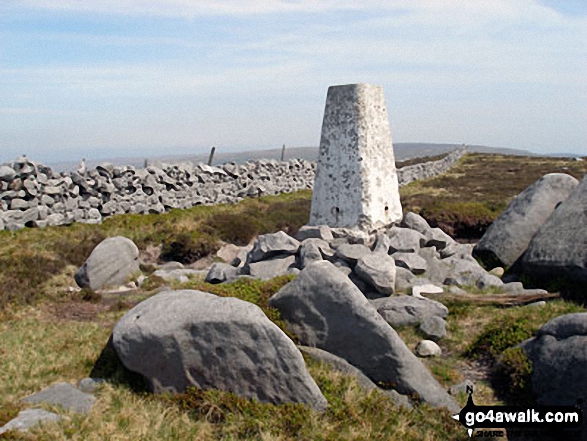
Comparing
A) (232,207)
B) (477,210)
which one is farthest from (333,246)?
(232,207)

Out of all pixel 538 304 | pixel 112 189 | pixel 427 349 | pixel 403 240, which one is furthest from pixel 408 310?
pixel 112 189

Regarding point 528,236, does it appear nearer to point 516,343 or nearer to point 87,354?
point 516,343

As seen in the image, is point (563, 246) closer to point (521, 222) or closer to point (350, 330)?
point (521, 222)

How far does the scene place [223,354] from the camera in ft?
Result: 22.8

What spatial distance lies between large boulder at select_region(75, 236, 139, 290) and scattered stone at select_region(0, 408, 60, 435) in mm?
7472

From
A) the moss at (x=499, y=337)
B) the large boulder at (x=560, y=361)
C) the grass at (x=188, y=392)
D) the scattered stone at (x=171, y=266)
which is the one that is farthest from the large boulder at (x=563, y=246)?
the scattered stone at (x=171, y=266)

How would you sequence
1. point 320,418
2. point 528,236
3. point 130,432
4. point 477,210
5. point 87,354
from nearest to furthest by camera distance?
point 130,432 → point 320,418 → point 87,354 → point 528,236 → point 477,210

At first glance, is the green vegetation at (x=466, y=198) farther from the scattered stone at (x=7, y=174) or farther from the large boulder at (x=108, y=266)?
the scattered stone at (x=7, y=174)

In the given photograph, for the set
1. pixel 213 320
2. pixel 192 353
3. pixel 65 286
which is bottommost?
pixel 65 286

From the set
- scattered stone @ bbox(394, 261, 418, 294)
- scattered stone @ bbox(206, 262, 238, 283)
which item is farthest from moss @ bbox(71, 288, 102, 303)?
scattered stone @ bbox(394, 261, 418, 294)

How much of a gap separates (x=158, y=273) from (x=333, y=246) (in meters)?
4.80

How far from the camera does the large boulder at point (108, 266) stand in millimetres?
13680

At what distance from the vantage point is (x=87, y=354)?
8.40 meters

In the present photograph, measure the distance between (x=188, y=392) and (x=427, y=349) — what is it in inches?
163
